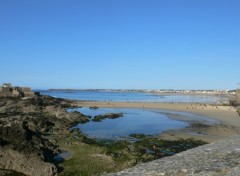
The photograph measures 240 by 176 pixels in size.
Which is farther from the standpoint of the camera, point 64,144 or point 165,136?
point 165,136

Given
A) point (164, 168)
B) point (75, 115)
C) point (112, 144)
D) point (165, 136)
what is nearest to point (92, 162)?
point (112, 144)

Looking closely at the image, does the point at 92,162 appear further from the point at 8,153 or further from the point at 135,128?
the point at 135,128

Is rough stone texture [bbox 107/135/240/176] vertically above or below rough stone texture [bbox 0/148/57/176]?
above

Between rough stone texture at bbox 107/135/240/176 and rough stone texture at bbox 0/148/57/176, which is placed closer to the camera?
rough stone texture at bbox 107/135/240/176

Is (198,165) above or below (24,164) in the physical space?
above

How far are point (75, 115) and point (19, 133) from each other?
23469 mm

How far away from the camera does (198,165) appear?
8531mm

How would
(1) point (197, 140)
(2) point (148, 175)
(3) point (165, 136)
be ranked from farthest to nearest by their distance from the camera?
(3) point (165, 136) → (1) point (197, 140) → (2) point (148, 175)

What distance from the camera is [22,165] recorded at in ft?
54.5

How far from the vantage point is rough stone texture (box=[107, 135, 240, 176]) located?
25.5 feet

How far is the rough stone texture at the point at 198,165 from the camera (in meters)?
7.77

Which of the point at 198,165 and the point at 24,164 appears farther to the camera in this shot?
the point at 24,164

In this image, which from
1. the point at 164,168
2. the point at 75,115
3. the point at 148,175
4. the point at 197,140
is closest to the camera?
the point at 148,175

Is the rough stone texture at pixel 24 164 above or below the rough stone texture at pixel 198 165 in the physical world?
below
